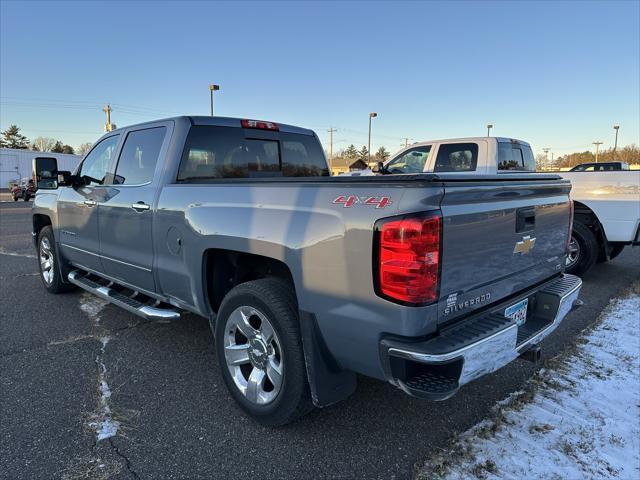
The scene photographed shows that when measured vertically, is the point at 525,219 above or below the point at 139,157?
below

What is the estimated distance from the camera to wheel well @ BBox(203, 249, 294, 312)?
3.07 m

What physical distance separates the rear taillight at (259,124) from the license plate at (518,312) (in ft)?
8.75

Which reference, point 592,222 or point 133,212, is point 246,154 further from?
point 592,222

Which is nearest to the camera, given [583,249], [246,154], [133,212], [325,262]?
[325,262]

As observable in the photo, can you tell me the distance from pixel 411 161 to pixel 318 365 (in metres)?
7.15

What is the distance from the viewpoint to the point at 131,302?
3906 mm

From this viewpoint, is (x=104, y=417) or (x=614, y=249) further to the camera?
(x=614, y=249)

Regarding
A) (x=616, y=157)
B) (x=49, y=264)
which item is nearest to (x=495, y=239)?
(x=49, y=264)

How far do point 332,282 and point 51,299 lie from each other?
4.73 m

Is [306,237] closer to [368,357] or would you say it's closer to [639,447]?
[368,357]

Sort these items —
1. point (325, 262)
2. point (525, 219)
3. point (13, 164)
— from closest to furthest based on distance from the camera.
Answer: point (325, 262) < point (525, 219) < point (13, 164)

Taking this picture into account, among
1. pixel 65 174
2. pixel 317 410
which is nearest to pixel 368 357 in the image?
pixel 317 410

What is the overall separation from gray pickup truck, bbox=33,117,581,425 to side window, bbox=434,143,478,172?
4898mm

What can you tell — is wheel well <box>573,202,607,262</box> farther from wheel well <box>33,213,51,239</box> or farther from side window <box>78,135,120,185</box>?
wheel well <box>33,213,51,239</box>
